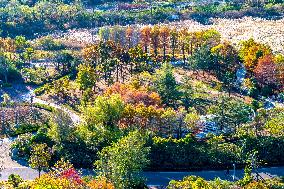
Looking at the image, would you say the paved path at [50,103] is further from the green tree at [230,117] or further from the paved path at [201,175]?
the green tree at [230,117]

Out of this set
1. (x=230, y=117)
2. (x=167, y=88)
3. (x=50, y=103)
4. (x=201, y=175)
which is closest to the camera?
(x=201, y=175)

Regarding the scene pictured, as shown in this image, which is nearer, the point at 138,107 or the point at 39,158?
the point at 39,158

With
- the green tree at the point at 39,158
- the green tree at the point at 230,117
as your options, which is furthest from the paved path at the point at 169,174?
the green tree at the point at 230,117

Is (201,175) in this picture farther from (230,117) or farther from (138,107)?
(138,107)

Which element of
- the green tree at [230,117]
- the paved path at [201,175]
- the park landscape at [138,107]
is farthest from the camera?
the green tree at [230,117]

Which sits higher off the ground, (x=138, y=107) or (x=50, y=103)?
(x=138, y=107)

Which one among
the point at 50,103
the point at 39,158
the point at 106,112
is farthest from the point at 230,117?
the point at 50,103

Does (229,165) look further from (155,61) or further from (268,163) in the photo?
(155,61)
